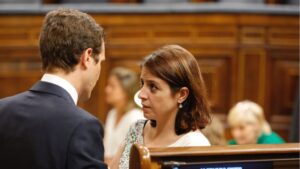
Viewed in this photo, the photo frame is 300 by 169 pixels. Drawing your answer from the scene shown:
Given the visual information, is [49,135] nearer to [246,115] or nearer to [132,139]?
[132,139]

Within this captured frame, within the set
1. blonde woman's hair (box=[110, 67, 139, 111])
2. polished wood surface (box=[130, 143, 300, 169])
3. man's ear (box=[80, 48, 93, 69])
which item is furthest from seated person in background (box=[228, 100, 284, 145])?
man's ear (box=[80, 48, 93, 69])

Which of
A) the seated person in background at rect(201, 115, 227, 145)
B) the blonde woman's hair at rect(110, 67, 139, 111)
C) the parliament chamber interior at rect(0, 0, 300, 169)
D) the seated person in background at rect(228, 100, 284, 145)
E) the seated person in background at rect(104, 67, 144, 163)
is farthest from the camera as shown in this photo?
the parliament chamber interior at rect(0, 0, 300, 169)

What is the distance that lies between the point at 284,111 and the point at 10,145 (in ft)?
13.2

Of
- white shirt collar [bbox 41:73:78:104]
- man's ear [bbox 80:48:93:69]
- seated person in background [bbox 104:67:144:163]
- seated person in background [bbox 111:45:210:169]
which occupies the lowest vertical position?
seated person in background [bbox 104:67:144:163]

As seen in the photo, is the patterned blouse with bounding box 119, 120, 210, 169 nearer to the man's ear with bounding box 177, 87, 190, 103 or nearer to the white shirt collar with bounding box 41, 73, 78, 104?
the man's ear with bounding box 177, 87, 190, 103

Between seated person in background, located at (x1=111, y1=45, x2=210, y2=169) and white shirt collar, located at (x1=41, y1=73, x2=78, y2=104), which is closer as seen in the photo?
white shirt collar, located at (x1=41, y1=73, x2=78, y2=104)

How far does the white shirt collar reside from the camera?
5.89ft

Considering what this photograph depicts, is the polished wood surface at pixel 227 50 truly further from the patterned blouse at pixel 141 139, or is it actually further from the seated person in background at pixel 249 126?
the patterned blouse at pixel 141 139

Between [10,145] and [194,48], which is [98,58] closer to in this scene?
[10,145]

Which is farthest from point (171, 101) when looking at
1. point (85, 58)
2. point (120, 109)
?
point (120, 109)

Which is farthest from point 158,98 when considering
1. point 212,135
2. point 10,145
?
point 212,135

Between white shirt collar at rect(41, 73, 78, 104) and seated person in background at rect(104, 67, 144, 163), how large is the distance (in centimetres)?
257

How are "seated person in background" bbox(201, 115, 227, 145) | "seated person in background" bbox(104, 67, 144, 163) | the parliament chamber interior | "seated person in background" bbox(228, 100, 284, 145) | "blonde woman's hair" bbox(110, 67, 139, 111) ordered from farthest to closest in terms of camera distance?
1. the parliament chamber interior
2. "blonde woman's hair" bbox(110, 67, 139, 111)
3. "seated person in background" bbox(104, 67, 144, 163)
4. "seated person in background" bbox(228, 100, 284, 145)
5. "seated person in background" bbox(201, 115, 227, 145)

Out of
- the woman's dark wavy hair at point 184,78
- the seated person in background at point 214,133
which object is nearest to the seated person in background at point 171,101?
the woman's dark wavy hair at point 184,78
